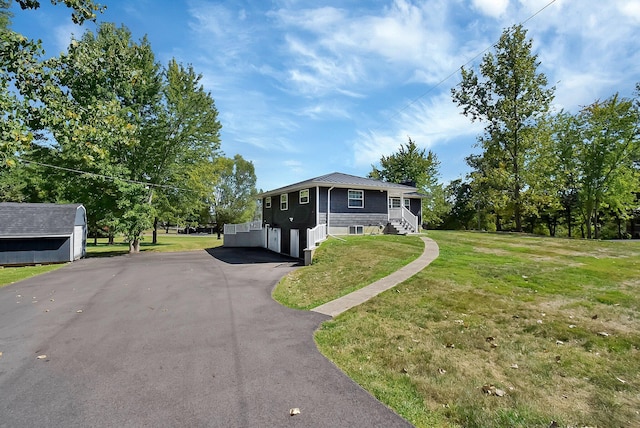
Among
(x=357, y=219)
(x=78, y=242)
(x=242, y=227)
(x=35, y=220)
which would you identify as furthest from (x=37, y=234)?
(x=357, y=219)

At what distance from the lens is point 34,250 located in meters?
19.7

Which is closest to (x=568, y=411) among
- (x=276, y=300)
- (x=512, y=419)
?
(x=512, y=419)

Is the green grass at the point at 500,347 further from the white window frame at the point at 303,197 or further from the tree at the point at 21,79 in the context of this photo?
the white window frame at the point at 303,197

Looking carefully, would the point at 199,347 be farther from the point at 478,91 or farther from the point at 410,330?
the point at 478,91

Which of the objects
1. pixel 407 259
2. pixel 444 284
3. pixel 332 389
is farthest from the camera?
pixel 407 259

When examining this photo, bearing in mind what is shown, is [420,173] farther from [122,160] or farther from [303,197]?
[122,160]

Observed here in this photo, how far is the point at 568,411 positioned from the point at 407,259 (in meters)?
9.20

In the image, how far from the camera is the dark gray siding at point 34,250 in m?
19.2

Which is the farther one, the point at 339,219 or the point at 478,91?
the point at 478,91

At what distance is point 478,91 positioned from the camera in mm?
31422

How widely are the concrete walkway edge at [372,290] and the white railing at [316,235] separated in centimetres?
600

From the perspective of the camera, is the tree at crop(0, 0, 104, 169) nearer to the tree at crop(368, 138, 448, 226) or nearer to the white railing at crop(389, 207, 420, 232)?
the white railing at crop(389, 207, 420, 232)

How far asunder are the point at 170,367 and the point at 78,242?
76.5 ft

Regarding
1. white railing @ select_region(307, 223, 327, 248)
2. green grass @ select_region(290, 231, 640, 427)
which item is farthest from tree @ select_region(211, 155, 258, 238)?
green grass @ select_region(290, 231, 640, 427)
